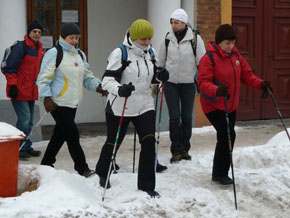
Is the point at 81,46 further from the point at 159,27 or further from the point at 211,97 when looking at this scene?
the point at 211,97

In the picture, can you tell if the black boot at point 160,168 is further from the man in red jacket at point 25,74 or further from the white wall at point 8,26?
the white wall at point 8,26

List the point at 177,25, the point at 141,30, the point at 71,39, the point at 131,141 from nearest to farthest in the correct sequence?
the point at 141,30 < the point at 71,39 < the point at 177,25 < the point at 131,141

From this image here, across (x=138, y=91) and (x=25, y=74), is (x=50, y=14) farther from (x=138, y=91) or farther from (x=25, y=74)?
(x=138, y=91)

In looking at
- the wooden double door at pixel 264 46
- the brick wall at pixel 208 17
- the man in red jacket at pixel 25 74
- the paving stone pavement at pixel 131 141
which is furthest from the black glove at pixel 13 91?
the wooden double door at pixel 264 46

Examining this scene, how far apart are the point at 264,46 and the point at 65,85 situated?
6.17 meters

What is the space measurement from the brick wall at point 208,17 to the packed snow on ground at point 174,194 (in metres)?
3.70

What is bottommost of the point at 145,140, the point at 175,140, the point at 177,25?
the point at 175,140

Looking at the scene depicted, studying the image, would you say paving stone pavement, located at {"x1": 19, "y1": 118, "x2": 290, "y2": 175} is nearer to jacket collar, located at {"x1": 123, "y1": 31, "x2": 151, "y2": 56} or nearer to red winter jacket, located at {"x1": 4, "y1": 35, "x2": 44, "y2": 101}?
red winter jacket, located at {"x1": 4, "y1": 35, "x2": 44, "y2": 101}

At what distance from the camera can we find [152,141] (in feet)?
19.1

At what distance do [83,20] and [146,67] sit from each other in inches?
213

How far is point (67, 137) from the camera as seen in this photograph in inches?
263

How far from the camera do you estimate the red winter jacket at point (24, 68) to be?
7.91 metres

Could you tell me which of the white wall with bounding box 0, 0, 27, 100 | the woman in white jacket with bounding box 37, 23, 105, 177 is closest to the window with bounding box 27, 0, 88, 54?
the white wall with bounding box 0, 0, 27, 100

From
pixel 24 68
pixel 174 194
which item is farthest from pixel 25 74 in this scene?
pixel 174 194
